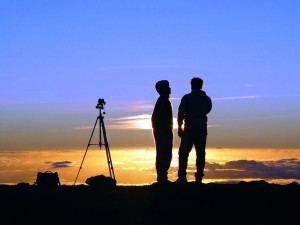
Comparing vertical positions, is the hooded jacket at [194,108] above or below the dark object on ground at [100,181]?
above

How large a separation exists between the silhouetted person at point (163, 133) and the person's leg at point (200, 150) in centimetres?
124

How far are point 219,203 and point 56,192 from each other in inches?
218

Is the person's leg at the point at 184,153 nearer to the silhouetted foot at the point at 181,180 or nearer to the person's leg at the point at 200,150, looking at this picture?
the silhouetted foot at the point at 181,180

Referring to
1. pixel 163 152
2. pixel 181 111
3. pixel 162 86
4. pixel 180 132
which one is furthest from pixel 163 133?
pixel 162 86

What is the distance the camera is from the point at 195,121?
1880 cm

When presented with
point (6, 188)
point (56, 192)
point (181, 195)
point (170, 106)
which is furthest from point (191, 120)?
point (6, 188)

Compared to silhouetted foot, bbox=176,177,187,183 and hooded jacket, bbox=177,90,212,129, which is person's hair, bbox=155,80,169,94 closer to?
hooded jacket, bbox=177,90,212,129

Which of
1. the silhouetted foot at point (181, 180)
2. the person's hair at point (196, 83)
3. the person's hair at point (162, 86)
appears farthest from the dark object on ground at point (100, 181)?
the person's hair at point (196, 83)

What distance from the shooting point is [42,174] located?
21.2 meters

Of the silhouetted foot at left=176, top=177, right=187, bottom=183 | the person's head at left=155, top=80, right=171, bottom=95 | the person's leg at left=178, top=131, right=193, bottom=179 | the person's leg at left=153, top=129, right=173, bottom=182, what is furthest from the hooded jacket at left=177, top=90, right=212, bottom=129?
the silhouetted foot at left=176, top=177, right=187, bottom=183

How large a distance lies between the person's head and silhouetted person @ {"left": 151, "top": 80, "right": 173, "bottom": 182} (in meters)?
0.08

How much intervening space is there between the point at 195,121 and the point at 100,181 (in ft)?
14.6

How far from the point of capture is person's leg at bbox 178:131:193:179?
18969 millimetres

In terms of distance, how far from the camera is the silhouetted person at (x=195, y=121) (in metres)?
18.8
